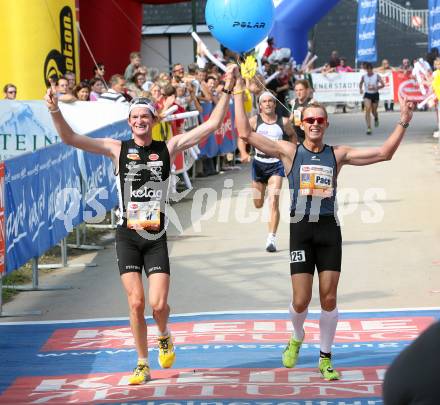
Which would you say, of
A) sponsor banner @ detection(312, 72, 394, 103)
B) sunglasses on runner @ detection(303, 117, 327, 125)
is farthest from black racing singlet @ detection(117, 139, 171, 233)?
sponsor banner @ detection(312, 72, 394, 103)

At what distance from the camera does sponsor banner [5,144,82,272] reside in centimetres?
1010

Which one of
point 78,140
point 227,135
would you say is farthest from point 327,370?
point 227,135

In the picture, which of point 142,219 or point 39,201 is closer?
point 142,219

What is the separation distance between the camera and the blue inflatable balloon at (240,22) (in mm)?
9859

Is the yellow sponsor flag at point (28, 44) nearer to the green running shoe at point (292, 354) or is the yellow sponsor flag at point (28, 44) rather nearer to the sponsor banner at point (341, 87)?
the green running shoe at point (292, 354)

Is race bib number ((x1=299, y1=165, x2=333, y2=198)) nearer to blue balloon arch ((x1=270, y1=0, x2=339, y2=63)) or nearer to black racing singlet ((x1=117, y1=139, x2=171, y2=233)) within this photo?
black racing singlet ((x1=117, y1=139, x2=171, y2=233))

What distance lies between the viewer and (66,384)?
26.8ft

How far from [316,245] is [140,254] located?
1.29 m

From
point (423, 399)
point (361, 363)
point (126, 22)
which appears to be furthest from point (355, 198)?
point (423, 399)

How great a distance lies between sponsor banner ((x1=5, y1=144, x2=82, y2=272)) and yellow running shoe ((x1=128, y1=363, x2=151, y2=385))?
235cm

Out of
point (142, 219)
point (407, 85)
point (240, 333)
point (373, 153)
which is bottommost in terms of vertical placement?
point (240, 333)

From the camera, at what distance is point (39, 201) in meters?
11.1

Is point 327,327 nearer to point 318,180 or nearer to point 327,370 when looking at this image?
point 327,370

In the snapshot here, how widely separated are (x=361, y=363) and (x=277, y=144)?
1.81 meters
